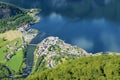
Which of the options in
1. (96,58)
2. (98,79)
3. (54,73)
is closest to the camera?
(98,79)

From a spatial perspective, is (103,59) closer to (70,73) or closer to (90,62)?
(90,62)

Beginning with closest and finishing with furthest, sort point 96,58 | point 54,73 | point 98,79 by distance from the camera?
point 98,79
point 54,73
point 96,58

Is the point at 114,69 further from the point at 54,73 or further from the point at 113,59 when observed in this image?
the point at 54,73

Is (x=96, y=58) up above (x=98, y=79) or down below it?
above

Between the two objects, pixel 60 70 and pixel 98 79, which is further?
pixel 60 70

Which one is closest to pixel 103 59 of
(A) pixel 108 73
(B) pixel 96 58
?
(B) pixel 96 58

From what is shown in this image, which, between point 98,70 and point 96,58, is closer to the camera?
point 98,70
